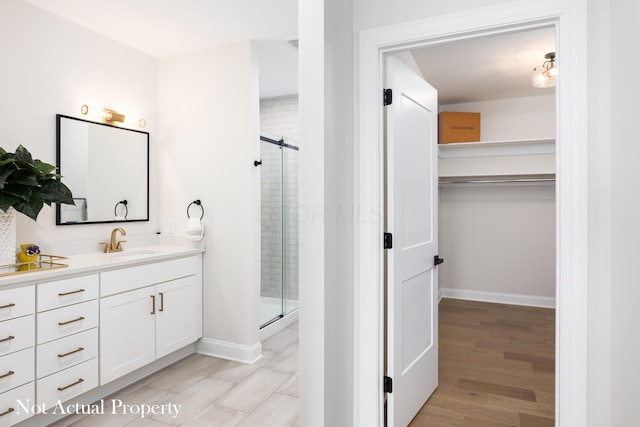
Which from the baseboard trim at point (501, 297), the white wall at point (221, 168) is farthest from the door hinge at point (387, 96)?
the baseboard trim at point (501, 297)

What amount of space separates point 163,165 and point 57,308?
1.62 m

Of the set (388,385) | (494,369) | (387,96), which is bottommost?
(494,369)

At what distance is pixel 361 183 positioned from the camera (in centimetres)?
195

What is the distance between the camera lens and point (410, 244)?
2217 mm

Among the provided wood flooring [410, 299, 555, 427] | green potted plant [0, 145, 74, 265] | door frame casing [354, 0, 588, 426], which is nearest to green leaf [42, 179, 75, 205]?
green potted plant [0, 145, 74, 265]

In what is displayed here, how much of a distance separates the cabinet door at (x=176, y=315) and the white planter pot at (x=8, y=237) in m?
0.90

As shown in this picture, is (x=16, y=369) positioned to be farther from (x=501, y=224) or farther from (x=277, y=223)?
(x=501, y=224)

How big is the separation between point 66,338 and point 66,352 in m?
0.08

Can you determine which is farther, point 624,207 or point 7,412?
point 7,412

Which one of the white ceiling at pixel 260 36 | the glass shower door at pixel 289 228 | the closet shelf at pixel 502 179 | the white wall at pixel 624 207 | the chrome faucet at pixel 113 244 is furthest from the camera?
the closet shelf at pixel 502 179

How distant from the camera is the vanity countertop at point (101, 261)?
2.03 m

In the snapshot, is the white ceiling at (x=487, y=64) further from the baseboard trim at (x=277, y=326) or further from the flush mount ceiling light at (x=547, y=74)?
the baseboard trim at (x=277, y=326)

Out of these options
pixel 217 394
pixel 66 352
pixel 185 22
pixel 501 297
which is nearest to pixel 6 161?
pixel 66 352

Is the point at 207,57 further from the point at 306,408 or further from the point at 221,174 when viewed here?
the point at 306,408
